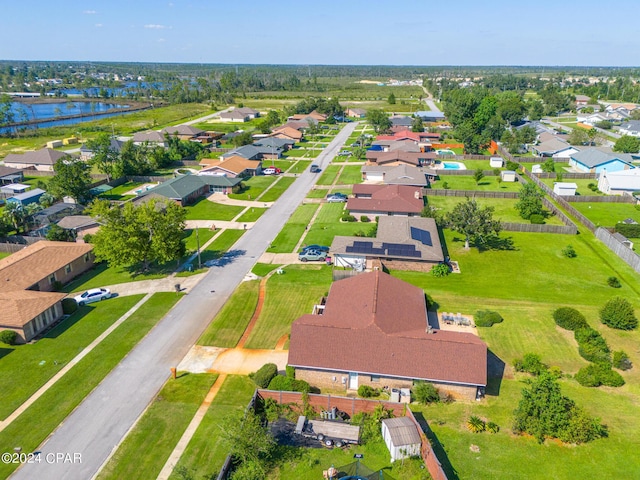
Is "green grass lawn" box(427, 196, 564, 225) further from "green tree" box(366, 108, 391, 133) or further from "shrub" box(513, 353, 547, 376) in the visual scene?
"green tree" box(366, 108, 391, 133)

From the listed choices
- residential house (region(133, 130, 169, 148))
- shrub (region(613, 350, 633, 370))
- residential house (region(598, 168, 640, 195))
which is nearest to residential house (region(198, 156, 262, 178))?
residential house (region(133, 130, 169, 148))

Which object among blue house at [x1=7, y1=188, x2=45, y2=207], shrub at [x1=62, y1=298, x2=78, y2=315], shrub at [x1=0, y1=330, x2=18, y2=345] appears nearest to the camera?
shrub at [x1=0, y1=330, x2=18, y2=345]

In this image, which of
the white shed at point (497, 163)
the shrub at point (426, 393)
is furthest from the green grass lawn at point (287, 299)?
the white shed at point (497, 163)

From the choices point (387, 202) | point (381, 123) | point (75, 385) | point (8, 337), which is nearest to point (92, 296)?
point (8, 337)

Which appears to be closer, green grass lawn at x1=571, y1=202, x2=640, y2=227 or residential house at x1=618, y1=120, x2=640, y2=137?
green grass lawn at x1=571, y1=202, x2=640, y2=227

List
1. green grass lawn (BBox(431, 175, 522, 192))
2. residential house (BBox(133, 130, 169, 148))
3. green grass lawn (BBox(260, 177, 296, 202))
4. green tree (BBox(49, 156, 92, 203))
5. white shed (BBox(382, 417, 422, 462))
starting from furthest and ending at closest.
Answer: residential house (BBox(133, 130, 169, 148)) < green grass lawn (BBox(431, 175, 522, 192)) < green grass lawn (BBox(260, 177, 296, 202)) < green tree (BBox(49, 156, 92, 203)) < white shed (BBox(382, 417, 422, 462))

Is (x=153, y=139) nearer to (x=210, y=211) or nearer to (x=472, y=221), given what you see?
(x=210, y=211)

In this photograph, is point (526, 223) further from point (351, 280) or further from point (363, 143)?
point (363, 143)

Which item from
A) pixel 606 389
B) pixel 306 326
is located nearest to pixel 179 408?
pixel 306 326
